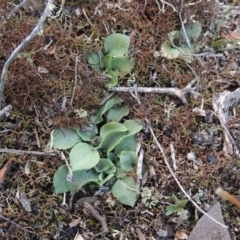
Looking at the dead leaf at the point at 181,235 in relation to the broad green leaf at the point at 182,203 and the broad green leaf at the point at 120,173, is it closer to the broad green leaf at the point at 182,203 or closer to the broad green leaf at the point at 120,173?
the broad green leaf at the point at 182,203

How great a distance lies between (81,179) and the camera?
6.04 ft

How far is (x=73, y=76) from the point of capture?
1.97m

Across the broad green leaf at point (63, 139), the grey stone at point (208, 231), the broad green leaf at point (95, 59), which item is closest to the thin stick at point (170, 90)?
the broad green leaf at point (95, 59)

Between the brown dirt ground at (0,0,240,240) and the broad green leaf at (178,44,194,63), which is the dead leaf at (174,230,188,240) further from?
the broad green leaf at (178,44,194,63)

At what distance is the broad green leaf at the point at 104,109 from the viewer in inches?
76.5

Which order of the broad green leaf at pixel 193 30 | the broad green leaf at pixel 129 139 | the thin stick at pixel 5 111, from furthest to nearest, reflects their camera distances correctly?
the broad green leaf at pixel 193 30, the broad green leaf at pixel 129 139, the thin stick at pixel 5 111

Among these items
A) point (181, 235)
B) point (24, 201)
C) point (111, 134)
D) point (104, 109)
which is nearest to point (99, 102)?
point (104, 109)

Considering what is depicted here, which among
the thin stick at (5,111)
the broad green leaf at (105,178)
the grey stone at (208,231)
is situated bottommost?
the grey stone at (208,231)

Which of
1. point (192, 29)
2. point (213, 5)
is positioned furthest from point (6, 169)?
point (213, 5)

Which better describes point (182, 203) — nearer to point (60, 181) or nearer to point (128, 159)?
point (128, 159)

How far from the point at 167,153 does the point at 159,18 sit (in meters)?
0.60

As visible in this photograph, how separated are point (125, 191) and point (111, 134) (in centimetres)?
23

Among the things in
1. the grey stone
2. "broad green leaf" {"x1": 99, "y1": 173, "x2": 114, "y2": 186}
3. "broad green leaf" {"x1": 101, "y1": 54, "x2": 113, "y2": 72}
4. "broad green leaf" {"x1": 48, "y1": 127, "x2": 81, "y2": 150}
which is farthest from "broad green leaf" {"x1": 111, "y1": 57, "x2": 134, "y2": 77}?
the grey stone

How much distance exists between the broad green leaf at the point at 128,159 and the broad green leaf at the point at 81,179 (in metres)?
0.11
